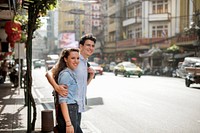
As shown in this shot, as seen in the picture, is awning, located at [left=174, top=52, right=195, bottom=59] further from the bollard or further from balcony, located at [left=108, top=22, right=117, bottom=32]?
the bollard

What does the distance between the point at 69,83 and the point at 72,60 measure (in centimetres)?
29

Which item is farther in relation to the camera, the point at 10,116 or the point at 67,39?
the point at 67,39

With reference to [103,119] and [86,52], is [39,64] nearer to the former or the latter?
[103,119]

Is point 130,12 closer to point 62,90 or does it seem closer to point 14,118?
point 14,118

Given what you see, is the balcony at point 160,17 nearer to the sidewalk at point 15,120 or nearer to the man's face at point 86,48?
the sidewalk at point 15,120

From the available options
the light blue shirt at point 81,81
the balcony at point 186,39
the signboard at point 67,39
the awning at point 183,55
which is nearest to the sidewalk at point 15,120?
the light blue shirt at point 81,81

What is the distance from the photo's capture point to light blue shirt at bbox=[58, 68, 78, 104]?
14.0ft

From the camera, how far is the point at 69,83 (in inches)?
169

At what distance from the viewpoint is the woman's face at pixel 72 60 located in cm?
434

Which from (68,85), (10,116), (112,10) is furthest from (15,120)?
(112,10)

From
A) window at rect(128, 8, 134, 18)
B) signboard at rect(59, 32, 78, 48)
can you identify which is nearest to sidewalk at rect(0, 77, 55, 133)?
window at rect(128, 8, 134, 18)

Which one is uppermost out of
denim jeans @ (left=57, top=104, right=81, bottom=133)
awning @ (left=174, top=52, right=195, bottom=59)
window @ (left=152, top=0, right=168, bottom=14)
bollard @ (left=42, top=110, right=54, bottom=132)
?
window @ (left=152, top=0, right=168, bottom=14)

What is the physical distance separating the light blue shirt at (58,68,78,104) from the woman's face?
66 millimetres

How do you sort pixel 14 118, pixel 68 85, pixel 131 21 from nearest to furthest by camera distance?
pixel 68 85 < pixel 14 118 < pixel 131 21
